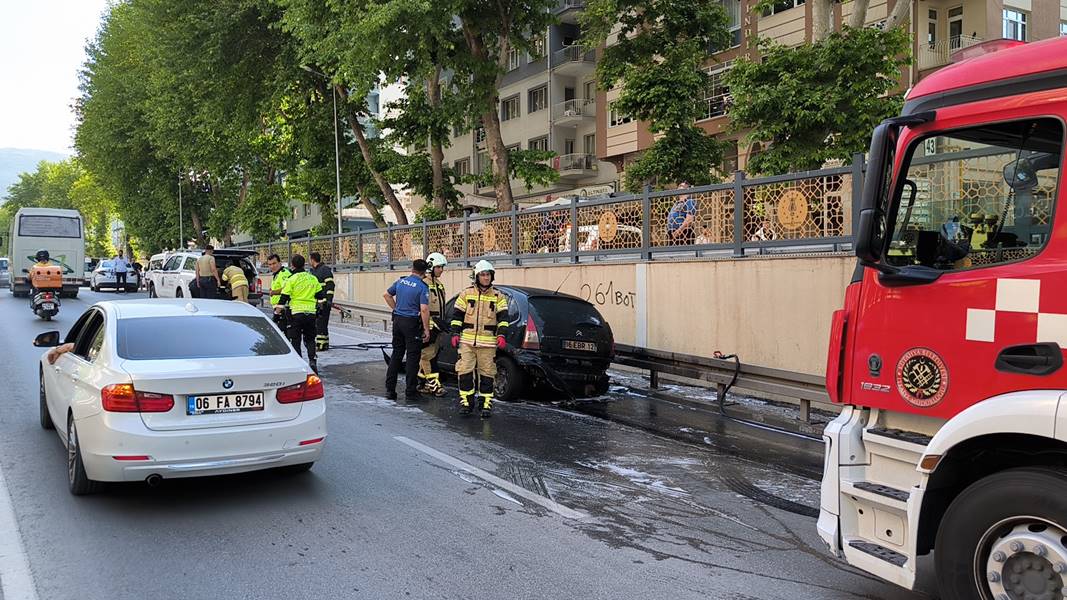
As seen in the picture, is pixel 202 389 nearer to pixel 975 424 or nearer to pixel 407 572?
pixel 407 572

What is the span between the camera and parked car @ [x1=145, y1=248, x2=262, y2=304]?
1848 cm

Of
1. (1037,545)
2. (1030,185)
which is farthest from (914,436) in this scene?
(1030,185)

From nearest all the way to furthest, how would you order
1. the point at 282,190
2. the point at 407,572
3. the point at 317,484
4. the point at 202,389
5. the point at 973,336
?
1. the point at 973,336
2. the point at 407,572
3. the point at 202,389
4. the point at 317,484
5. the point at 282,190

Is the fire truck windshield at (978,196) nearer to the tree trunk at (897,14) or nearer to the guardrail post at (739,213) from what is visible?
the guardrail post at (739,213)

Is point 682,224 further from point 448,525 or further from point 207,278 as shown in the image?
point 207,278

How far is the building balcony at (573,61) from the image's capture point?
3697 cm

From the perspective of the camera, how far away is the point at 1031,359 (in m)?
3.17

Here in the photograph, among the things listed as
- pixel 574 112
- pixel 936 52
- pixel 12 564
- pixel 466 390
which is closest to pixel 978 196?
pixel 12 564

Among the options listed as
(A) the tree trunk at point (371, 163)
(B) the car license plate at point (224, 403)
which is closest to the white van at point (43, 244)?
(A) the tree trunk at point (371, 163)

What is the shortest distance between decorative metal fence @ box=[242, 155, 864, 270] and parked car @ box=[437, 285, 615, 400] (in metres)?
2.41

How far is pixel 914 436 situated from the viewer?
3643mm

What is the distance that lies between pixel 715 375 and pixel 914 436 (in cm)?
638

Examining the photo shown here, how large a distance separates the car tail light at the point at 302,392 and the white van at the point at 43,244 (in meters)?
29.3

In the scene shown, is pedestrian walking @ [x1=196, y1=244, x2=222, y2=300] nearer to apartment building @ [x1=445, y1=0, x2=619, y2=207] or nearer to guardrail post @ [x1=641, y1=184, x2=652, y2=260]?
guardrail post @ [x1=641, y1=184, x2=652, y2=260]
